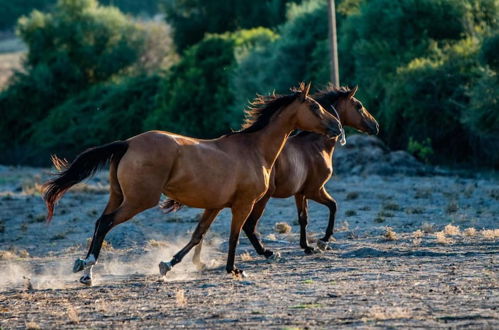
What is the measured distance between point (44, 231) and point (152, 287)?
28.5 feet

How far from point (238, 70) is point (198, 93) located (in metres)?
6.06

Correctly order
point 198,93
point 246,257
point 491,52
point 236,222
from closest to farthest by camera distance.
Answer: point 236,222 → point 246,257 → point 491,52 → point 198,93

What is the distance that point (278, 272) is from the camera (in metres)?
12.2

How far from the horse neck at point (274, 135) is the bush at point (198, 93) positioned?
118ft

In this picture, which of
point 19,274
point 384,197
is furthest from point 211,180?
point 384,197

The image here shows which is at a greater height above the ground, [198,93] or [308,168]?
[198,93]

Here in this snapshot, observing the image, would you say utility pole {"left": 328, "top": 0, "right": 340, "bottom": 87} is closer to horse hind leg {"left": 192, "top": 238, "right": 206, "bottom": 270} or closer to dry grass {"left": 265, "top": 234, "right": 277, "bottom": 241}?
dry grass {"left": 265, "top": 234, "right": 277, "bottom": 241}

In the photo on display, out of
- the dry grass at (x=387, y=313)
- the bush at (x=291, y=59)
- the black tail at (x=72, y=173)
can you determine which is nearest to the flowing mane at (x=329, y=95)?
the black tail at (x=72, y=173)

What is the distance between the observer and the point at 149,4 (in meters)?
113

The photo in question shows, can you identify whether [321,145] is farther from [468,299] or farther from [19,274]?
[468,299]

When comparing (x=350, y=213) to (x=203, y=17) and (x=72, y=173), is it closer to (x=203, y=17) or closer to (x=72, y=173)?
(x=72, y=173)

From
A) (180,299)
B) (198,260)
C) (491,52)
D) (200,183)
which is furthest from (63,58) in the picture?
(180,299)

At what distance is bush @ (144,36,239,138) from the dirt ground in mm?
27083

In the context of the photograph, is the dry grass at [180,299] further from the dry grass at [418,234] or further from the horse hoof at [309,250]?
the dry grass at [418,234]
